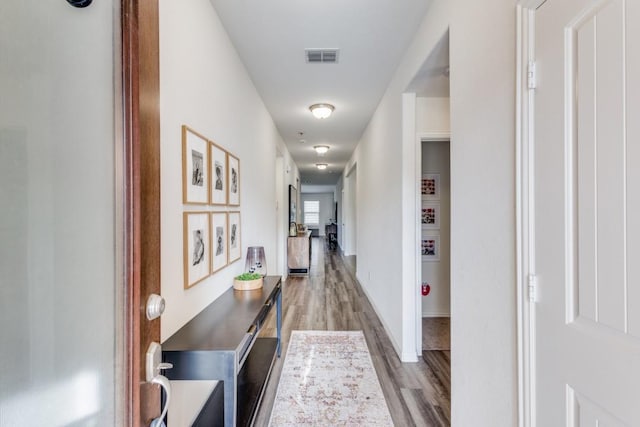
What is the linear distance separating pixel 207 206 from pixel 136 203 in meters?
1.28

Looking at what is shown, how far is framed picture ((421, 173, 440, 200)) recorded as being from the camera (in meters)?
4.07

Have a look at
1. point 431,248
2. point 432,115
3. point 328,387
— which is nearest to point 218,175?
point 328,387

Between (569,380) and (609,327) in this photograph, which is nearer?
(609,327)

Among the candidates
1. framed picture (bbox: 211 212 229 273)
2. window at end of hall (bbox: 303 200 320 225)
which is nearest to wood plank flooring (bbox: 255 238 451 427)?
framed picture (bbox: 211 212 229 273)

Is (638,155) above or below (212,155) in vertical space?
below

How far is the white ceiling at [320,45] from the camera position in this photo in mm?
2148

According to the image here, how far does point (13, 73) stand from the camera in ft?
1.92

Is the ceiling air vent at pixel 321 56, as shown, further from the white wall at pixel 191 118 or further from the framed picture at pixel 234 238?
the framed picture at pixel 234 238

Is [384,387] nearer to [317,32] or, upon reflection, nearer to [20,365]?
[20,365]

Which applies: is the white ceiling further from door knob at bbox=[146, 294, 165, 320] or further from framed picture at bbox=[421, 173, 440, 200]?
door knob at bbox=[146, 294, 165, 320]

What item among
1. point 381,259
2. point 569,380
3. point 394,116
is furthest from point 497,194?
point 381,259

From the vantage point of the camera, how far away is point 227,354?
4.47 feet

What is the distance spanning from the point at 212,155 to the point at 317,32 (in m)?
1.29

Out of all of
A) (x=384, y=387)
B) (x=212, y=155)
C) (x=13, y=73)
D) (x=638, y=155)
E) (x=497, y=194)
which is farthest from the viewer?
(x=384, y=387)
